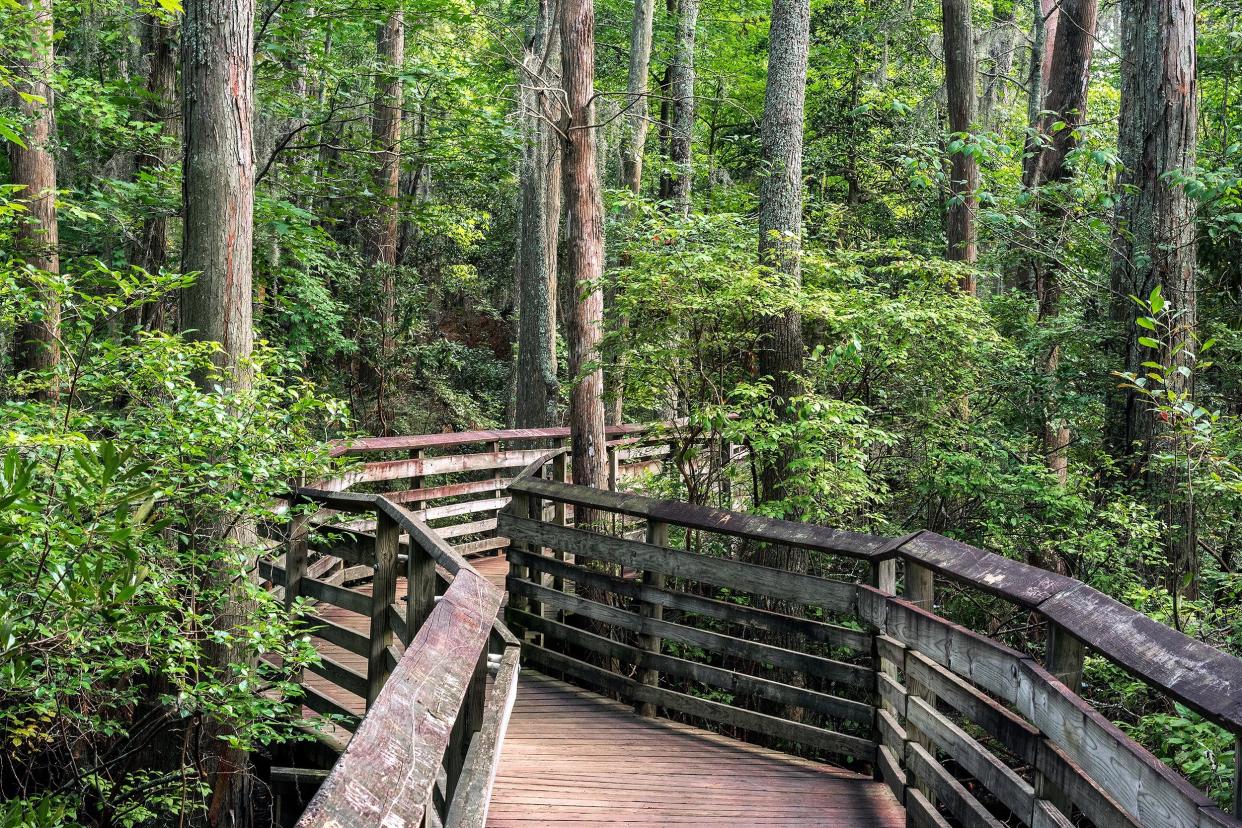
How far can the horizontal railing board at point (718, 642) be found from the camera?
16.3ft

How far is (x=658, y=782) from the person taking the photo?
4.79m

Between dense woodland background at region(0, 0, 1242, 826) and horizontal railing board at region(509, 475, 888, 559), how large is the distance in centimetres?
115

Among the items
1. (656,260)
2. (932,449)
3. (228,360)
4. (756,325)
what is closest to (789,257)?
(756,325)

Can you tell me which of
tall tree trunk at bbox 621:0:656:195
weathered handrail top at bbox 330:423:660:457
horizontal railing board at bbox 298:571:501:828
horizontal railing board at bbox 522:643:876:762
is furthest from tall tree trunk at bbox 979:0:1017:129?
horizontal railing board at bbox 298:571:501:828

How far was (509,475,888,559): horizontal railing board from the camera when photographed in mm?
4730

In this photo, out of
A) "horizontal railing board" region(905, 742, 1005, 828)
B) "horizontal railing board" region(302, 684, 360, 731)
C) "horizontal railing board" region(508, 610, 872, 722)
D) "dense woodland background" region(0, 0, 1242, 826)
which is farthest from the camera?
"horizontal railing board" region(302, 684, 360, 731)

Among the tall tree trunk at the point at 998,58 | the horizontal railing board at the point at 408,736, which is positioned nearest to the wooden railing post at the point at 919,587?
the horizontal railing board at the point at 408,736

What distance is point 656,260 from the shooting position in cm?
746

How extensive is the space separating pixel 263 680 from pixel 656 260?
4012 mm

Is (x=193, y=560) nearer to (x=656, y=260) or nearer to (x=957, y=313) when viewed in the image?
(x=656, y=260)

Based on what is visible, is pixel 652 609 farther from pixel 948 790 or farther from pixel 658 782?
pixel 948 790

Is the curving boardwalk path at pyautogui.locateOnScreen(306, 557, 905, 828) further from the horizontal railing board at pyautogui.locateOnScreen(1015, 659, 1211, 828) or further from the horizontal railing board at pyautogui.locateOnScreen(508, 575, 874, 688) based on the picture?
the horizontal railing board at pyautogui.locateOnScreen(1015, 659, 1211, 828)

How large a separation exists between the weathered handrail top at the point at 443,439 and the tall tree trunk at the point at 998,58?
12.0 metres

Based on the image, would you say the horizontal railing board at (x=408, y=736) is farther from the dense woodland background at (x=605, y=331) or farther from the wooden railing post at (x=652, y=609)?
the wooden railing post at (x=652, y=609)
